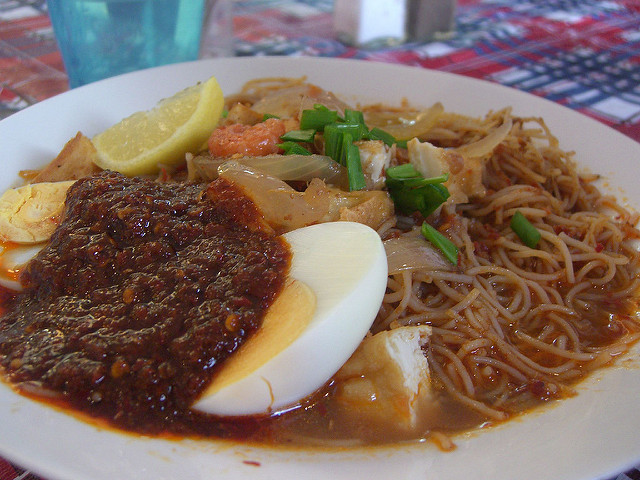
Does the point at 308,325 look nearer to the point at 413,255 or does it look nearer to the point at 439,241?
the point at 413,255

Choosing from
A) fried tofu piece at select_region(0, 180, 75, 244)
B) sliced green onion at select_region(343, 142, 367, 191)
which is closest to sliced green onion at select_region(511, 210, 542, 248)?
sliced green onion at select_region(343, 142, 367, 191)

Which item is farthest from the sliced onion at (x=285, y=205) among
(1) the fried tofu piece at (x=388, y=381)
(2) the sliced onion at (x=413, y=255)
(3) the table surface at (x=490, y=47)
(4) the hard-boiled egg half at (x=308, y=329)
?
(3) the table surface at (x=490, y=47)

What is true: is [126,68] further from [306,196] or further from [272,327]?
[272,327]

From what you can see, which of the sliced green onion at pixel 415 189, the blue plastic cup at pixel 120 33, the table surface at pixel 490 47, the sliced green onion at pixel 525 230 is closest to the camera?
the sliced green onion at pixel 415 189

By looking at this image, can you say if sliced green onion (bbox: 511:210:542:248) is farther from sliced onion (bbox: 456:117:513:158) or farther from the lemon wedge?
the lemon wedge

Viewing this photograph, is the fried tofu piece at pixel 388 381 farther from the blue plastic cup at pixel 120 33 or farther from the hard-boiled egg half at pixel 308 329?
the blue plastic cup at pixel 120 33

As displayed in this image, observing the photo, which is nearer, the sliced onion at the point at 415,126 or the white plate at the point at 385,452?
the white plate at the point at 385,452

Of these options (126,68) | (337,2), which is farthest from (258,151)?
(337,2)
